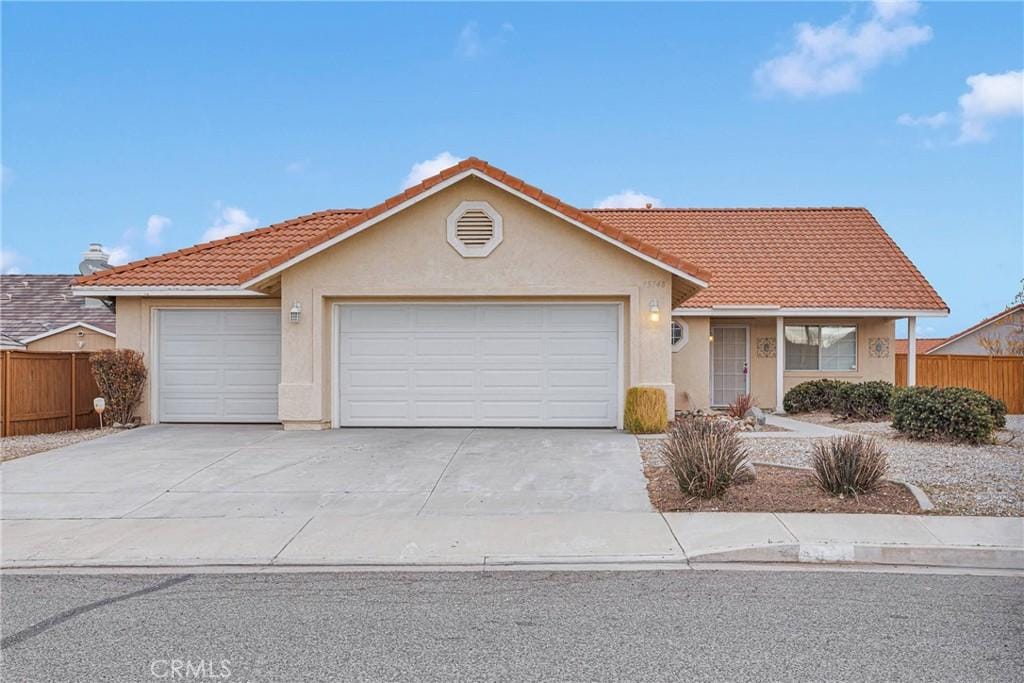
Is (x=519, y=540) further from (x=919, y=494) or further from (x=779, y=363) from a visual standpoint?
(x=779, y=363)

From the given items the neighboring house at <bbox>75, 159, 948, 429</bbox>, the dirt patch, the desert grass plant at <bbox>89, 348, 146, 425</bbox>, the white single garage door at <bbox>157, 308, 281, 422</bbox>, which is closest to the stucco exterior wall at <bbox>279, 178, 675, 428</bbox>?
the neighboring house at <bbox>75, 159, 948, 429</bbox>

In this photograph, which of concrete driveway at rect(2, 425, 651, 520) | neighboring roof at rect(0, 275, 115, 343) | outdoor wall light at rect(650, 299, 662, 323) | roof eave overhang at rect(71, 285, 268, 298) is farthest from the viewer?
neighboring roof at rect(0, 275, 115, 343)

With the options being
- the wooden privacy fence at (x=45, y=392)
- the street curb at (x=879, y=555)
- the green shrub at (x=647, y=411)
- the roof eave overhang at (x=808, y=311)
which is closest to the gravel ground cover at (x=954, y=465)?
the street curb at (x=879, y=555)

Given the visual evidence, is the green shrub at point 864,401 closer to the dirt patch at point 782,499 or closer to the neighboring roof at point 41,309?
the dirt patch at point 782,499

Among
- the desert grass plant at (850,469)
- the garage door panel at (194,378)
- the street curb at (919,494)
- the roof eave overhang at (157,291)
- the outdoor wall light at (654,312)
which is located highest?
the roof eave overhang at (157,291)

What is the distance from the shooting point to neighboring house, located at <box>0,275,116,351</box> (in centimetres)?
2327

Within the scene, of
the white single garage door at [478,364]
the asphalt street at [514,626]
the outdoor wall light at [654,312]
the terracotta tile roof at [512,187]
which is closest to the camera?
the asphalt street at [514,626]

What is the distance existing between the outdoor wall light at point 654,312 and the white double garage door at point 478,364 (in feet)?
2.24

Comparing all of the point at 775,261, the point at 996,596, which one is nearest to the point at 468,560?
the point at 996,596

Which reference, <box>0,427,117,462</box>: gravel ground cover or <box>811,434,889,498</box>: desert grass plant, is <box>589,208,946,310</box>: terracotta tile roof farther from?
<box>0,427,117,462</box>: gravel ground cover

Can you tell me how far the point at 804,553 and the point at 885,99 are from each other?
16.7m

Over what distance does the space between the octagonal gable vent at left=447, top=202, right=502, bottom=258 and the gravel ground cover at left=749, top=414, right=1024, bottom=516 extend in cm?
574

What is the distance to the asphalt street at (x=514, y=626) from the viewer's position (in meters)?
4.11

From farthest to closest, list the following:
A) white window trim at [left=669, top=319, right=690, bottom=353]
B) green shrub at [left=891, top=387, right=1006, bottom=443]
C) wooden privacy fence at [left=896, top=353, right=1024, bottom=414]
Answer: wooden privacy fence at [left=896, top=353, right=1024, bottom=414] < white window trim at [left=669, top=319, right=690, bottom=353] < green shrub at [left=891, top=387, right=1006, bottom=443]
